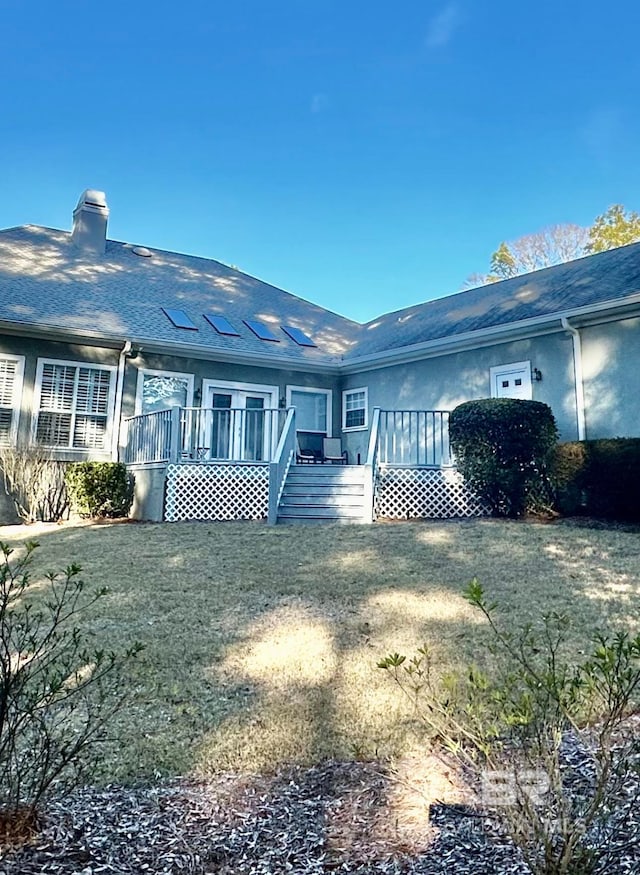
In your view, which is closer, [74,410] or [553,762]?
[553,762]

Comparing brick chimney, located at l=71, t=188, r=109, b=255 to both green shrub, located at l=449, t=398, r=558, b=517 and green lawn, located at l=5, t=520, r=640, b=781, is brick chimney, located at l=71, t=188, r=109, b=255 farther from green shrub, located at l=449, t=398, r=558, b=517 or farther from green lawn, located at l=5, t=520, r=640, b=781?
→ green shrub, located at l=449, t=398, r=558, b=517

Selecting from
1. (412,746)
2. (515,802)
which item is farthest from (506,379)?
(515,802)

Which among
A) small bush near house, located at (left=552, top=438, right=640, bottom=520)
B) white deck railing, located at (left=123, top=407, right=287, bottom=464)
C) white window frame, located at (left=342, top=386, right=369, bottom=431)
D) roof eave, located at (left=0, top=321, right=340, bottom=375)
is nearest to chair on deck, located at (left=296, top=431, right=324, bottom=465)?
white window frame, located at (left=342, top=386, right=369, bottom=431)

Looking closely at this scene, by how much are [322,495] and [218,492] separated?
5.81 feet

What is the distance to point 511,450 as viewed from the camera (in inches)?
359

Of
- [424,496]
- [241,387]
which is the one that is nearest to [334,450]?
[241,387]

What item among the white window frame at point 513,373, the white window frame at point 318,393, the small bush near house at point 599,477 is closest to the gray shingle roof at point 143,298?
the white window frame at point 318,393

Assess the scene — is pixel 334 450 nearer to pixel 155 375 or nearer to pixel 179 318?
pixel 155 375

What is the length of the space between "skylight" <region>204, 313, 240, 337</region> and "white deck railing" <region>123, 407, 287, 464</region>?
2.00 m

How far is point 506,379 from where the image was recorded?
10711mm

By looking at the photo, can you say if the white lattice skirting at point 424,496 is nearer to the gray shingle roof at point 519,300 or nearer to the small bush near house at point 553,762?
the gray shingle roof at point 519,300

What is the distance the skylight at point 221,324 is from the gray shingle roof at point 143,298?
144 mm

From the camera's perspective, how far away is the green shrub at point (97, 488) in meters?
9.82

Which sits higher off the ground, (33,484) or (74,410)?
(74,410)
